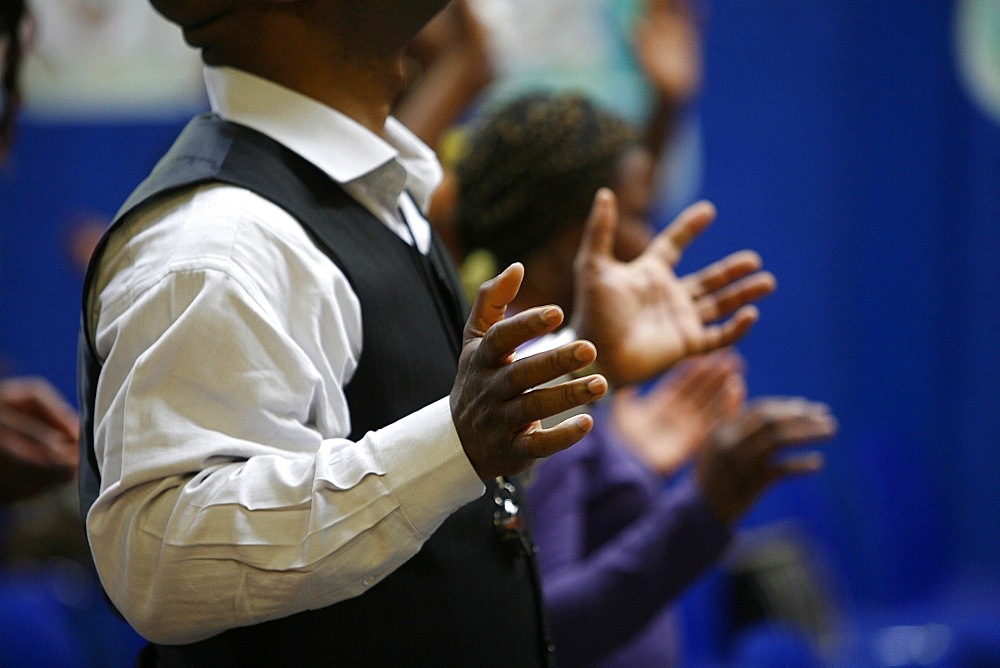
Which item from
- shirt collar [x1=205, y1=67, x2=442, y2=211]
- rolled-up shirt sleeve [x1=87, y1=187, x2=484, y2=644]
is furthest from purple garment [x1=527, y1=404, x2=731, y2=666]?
rolled-up shirt sleeve [x1=87, y1=187, x2=484, y2=644]

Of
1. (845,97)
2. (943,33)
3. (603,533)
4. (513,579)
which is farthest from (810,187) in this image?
(513,579)

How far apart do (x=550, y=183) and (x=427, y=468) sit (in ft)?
4.10

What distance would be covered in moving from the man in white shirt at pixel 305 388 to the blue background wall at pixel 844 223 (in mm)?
3382

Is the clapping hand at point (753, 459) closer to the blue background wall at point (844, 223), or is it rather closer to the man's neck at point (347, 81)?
the man's neck at point (347, 81)

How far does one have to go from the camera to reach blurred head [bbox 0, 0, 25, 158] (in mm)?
1399

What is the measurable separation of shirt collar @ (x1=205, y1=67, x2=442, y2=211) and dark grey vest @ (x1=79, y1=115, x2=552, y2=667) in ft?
0.06

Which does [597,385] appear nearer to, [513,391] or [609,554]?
[513,391]

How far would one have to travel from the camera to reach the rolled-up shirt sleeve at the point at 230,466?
80cm

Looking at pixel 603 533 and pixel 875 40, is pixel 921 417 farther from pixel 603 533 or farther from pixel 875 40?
pixel 603 533

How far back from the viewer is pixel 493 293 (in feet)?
2.67

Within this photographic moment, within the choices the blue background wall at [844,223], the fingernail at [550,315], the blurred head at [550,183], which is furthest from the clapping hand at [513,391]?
the blue background wall at [844,223]

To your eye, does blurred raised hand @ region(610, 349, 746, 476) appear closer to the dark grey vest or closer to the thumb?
the dark grey vest

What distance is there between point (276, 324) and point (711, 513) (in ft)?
2.99

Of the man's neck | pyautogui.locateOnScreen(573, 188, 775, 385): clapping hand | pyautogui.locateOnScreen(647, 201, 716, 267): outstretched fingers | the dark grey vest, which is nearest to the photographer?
the dark grey vest
